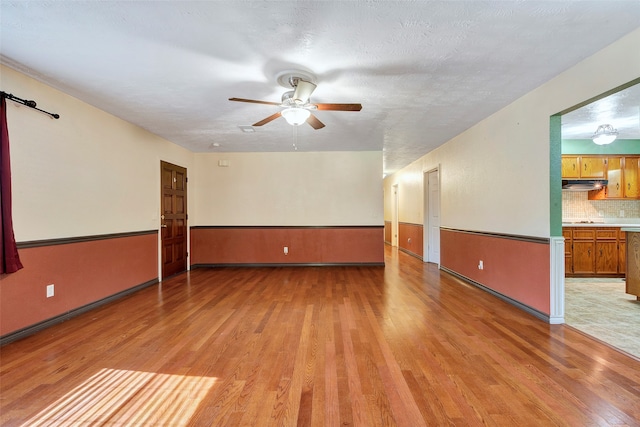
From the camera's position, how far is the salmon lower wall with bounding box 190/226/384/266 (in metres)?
6.22

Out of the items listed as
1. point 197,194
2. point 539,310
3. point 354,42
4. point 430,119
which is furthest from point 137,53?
point 539,310

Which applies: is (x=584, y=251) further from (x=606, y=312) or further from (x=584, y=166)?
(x=606, y=312)

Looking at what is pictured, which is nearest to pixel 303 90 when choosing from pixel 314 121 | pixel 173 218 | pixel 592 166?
pixel 314 121

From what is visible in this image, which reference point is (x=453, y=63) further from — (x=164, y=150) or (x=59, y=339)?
(x=164, y=150)

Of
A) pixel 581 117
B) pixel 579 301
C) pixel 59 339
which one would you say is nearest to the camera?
pixel 59 339

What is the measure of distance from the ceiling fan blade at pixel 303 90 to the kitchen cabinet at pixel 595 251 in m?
4.94

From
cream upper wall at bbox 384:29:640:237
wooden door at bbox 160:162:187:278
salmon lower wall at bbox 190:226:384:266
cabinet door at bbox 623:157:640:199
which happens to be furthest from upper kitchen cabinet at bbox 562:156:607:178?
wooden door at bbox 160:162:187:278

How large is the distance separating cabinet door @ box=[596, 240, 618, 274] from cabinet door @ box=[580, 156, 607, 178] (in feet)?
3.96

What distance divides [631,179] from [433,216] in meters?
3.34

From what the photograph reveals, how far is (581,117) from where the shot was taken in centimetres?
407

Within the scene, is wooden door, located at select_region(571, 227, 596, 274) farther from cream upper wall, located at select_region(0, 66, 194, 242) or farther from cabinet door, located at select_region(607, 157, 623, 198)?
cream upper wall, located at select_region(0, 66, 194, 242)

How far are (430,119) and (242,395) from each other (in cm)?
392

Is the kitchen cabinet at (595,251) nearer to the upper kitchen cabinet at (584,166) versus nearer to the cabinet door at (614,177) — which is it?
the cabinet door at (614,177)

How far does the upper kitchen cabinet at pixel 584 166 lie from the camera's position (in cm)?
518
